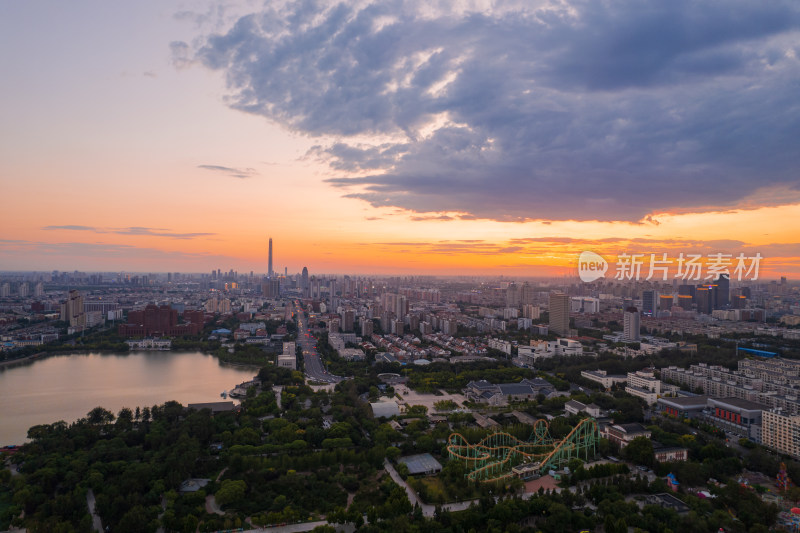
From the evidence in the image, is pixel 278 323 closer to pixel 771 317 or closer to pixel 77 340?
pixel 77 340

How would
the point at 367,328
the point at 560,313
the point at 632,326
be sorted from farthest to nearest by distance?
the point at 560,313 → the point at 367,328 → the point at 632,326

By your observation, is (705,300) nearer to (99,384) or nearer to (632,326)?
(632,326)

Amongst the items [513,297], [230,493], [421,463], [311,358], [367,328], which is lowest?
[311,358]

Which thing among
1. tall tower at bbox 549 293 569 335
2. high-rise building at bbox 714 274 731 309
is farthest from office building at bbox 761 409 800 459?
high-rise building at bbox 714 274 731 309

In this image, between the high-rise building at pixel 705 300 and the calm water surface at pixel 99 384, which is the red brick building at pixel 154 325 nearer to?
the calm water surface at pixel 99 384

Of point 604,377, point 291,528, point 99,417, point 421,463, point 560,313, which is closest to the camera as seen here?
point 291,528

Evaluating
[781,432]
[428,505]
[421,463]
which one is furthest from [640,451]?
[428,505]

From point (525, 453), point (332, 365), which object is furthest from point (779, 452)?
point (332, 365)

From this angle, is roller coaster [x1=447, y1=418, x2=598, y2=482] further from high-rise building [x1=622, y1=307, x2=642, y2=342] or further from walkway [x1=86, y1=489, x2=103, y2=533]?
high-rise building [x1=622, y1=307, x2=642, y2=342]
